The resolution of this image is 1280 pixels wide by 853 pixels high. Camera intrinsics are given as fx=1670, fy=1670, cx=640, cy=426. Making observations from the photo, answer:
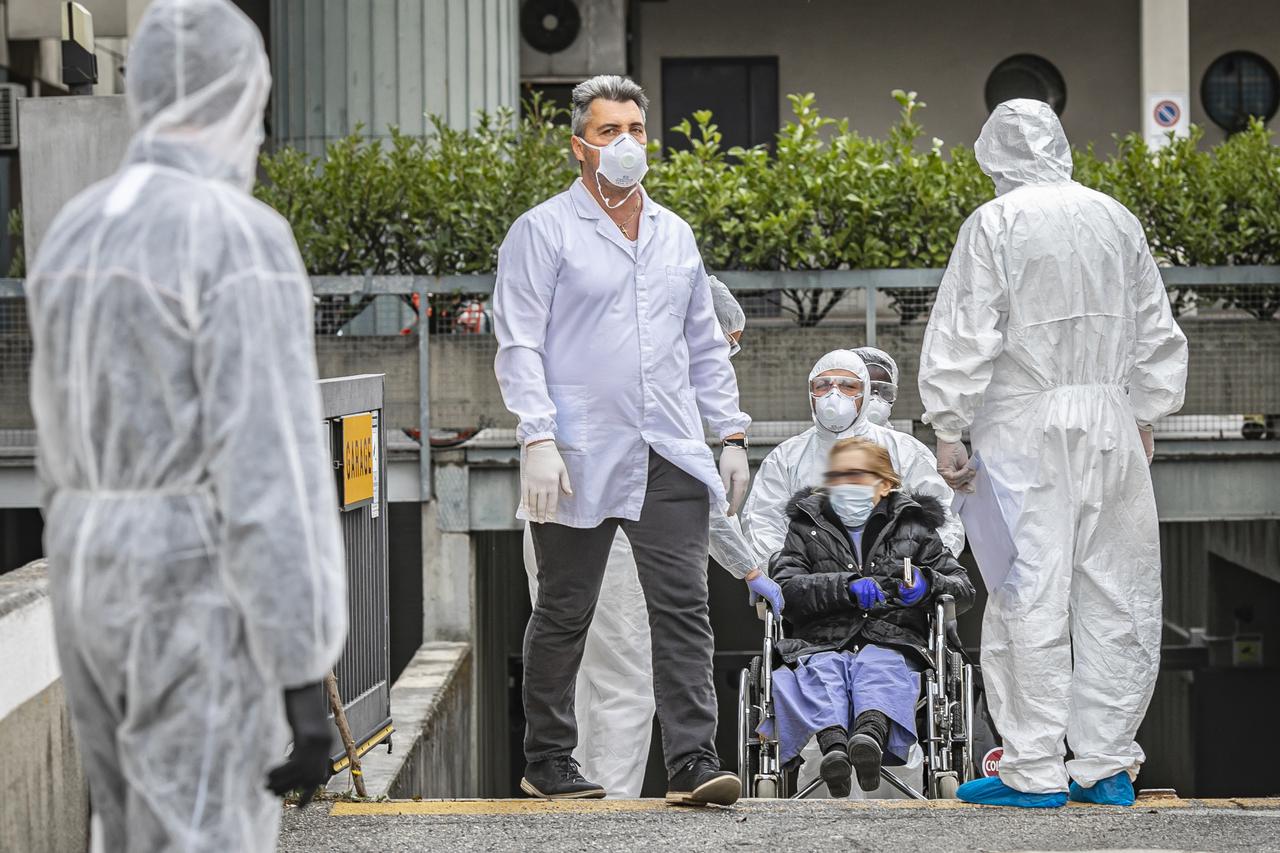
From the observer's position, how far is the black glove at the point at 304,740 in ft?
7.47

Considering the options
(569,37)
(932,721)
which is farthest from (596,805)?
(569,37)

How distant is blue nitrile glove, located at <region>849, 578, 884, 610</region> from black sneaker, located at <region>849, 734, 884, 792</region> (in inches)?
22.2

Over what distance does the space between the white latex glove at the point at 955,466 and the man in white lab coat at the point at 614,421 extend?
0.57 meters

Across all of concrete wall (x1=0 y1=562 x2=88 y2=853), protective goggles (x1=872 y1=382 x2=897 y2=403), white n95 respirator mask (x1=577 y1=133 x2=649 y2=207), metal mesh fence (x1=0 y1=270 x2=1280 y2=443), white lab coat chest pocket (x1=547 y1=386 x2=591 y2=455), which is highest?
white n95 respirator mask (x1=577 y1=133 x2=649 y2=207)

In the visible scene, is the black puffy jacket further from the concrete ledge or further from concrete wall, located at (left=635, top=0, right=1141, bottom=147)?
concrete wall, located at (left=635, top=0, right=1141, bottom=147)

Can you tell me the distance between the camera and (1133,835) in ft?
13.9

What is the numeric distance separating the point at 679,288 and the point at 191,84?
2.34 m

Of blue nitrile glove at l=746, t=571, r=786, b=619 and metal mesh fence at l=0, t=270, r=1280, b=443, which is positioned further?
metal mesh fence at l=0, t=270, r=1280, b=443

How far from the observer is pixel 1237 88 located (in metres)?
15.6

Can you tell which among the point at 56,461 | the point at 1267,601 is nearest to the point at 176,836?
the point at 56,461

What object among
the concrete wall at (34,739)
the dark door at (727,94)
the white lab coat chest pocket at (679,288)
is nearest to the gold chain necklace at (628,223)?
the white lab coat chest pocket at (679,288)

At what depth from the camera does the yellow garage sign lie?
5.24 metres

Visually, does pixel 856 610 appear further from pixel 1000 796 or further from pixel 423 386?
pixel 423 386

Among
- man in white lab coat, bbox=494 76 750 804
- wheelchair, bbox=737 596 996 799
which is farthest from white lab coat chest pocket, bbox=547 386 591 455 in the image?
wheelchair, bbox=737 596 996 799
